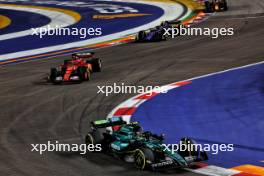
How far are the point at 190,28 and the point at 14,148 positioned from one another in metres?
19.3

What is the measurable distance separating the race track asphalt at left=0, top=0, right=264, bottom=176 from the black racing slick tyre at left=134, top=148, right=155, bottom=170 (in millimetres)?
157

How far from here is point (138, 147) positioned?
40.6ft

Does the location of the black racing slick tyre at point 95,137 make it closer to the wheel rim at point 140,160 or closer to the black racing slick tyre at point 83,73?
the wheel rim at point 140,160

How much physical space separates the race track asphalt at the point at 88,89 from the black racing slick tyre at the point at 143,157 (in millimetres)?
157

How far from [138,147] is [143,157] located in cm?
54

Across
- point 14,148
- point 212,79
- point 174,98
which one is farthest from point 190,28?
point 14,148

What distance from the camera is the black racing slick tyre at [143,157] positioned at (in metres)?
11.8

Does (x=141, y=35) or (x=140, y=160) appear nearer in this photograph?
(x=140, y=160)

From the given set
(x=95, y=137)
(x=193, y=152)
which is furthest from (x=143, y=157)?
(x=95, y=137)

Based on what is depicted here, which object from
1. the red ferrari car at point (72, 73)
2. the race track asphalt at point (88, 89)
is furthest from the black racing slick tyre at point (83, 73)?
the race track asphalt at point (88, 89)

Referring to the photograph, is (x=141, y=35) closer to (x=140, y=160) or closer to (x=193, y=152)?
(x=193, y=152)

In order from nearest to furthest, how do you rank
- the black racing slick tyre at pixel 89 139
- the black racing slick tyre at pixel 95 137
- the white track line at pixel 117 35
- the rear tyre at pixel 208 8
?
the black racing slick tyre at pixel 95 137 < the black racing slick tyre at pixel 89 139 < the white track line at pixel 117 35 < the rear tyre at pixel 208 8

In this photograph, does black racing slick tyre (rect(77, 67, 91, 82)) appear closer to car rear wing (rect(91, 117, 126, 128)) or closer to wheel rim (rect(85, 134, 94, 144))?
car rear wing (rect(91, 117, 126, 128))

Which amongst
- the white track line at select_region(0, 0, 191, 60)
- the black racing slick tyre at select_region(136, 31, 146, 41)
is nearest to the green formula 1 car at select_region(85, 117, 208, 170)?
the white track line at select_region(0, 0, 191, 60)
